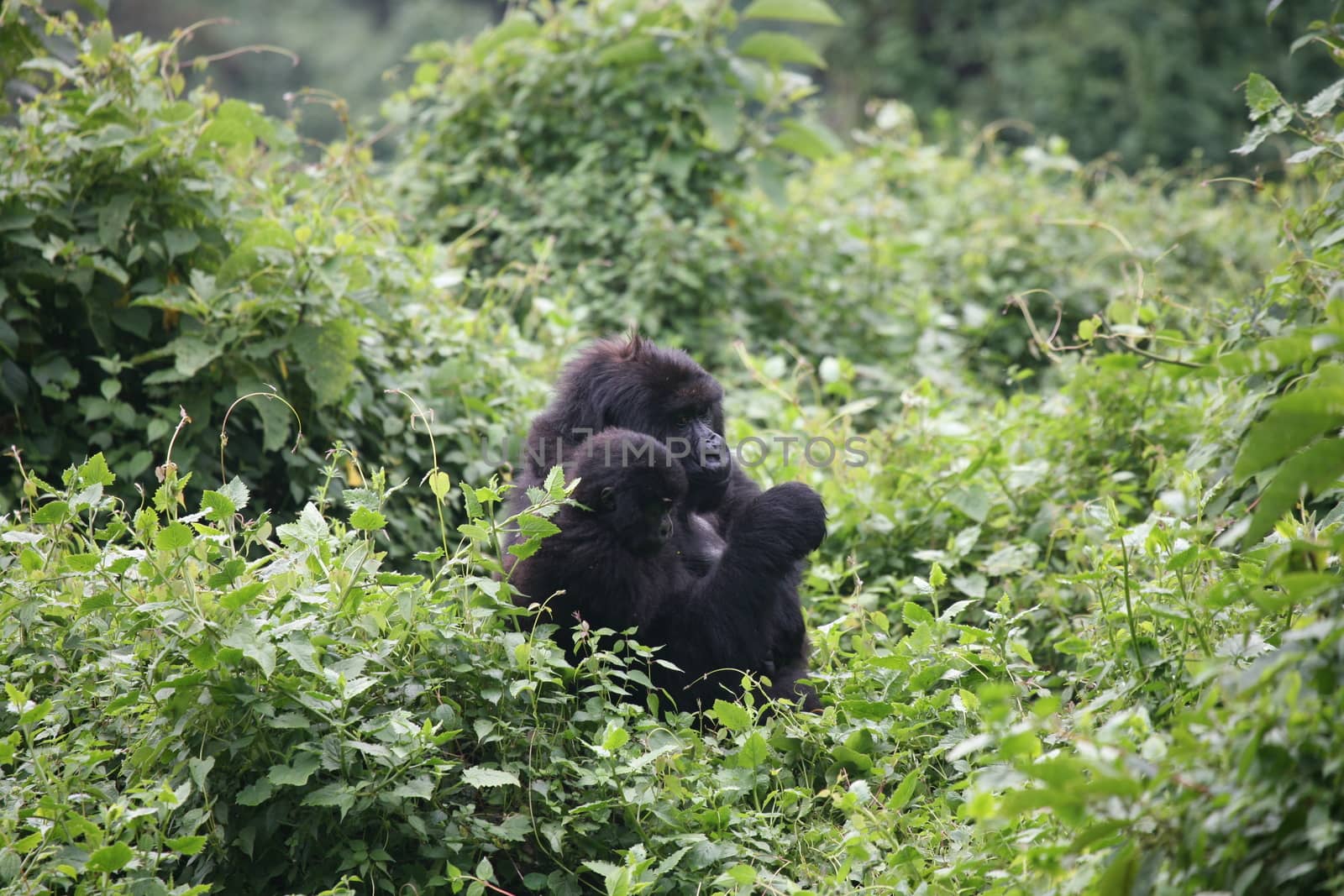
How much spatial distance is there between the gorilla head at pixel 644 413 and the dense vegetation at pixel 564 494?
0.34m

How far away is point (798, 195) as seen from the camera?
8273mm

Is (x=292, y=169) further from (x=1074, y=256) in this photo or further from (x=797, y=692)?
(x=1074, y=256)

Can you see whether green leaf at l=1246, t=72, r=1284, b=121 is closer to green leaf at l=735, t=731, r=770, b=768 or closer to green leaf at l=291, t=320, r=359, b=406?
green leaf at l=735, t=731, r=770, b=768

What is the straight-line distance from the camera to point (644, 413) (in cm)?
357

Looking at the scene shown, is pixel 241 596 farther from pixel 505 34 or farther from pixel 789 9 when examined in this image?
pixel 789 9

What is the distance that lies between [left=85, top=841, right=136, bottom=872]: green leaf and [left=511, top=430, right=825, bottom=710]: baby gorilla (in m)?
1.07

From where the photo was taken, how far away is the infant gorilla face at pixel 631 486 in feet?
10.1

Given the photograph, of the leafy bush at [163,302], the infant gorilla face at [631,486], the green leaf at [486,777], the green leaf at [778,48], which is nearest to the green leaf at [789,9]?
the green leaf at [778,48]

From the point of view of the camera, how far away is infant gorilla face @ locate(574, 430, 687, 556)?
10.1 feet

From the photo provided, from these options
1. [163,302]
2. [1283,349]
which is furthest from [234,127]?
[1283,349]

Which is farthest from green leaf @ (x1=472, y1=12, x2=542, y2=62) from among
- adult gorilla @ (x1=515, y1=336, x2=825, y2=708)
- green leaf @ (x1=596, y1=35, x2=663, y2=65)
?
adult gorilla @ (x1=515, y1=336, x2=825, y2=708)

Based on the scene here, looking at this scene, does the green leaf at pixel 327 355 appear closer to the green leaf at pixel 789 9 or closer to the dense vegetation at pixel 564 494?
the dense vegetation at pixel 564 494

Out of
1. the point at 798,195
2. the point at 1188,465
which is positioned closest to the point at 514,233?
the point at 798,195

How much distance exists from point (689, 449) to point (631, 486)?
1.75 feet
